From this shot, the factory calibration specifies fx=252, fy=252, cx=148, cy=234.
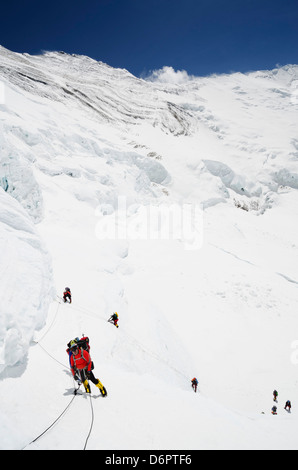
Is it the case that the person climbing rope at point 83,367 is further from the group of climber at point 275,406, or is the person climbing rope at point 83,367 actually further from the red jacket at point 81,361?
the group of climber at point 275,406

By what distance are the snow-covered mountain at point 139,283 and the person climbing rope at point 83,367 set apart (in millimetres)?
414

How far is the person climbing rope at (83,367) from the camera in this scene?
6.57 metres

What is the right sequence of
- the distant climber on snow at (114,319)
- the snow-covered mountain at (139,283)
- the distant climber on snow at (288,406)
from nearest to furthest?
the snow-covered mountain at (139,283) < the distant climber on snow at (114,319) < the distant climber on snow at (288,406)

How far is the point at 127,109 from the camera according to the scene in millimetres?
73688

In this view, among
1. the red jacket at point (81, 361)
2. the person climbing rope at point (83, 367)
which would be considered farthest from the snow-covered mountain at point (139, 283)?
the red jacket at point (81, 361)

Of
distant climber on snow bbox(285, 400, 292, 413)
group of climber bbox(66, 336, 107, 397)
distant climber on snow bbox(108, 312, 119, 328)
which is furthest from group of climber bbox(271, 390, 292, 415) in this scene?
group of climber bbox(66, 336, 107, 397)

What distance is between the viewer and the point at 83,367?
6.60m

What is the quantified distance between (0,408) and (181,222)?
30954 mm

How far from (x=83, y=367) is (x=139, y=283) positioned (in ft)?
49.6

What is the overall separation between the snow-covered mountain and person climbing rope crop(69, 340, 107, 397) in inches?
16.3

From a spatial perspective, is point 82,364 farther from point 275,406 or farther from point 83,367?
point 275,406

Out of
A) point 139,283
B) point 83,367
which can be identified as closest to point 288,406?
point 139,283
